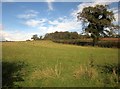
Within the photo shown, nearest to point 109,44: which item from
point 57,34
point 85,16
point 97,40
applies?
point 97,40

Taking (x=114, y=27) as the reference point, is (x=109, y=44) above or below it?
below

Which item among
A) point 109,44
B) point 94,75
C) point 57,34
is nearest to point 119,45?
point 109,44

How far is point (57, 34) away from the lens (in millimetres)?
141125

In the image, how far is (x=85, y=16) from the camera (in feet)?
205

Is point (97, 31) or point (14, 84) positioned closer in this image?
point (14, 84)

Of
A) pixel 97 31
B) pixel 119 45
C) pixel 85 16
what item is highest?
pixel 85 16

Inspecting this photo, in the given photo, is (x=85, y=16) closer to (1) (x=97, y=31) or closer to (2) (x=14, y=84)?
(1) (x=97, y=31)

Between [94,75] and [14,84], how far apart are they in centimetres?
467

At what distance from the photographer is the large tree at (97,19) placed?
204 feet

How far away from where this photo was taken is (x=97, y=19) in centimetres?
6288

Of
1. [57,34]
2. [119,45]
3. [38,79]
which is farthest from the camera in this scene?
[57,34]

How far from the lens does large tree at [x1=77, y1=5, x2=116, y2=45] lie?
62.1 meters

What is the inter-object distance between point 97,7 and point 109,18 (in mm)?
4644

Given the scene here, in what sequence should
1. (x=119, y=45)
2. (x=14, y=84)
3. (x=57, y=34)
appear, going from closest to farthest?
(x=14, y=84) < (x=119, y=45) < (x=57, y=34)
